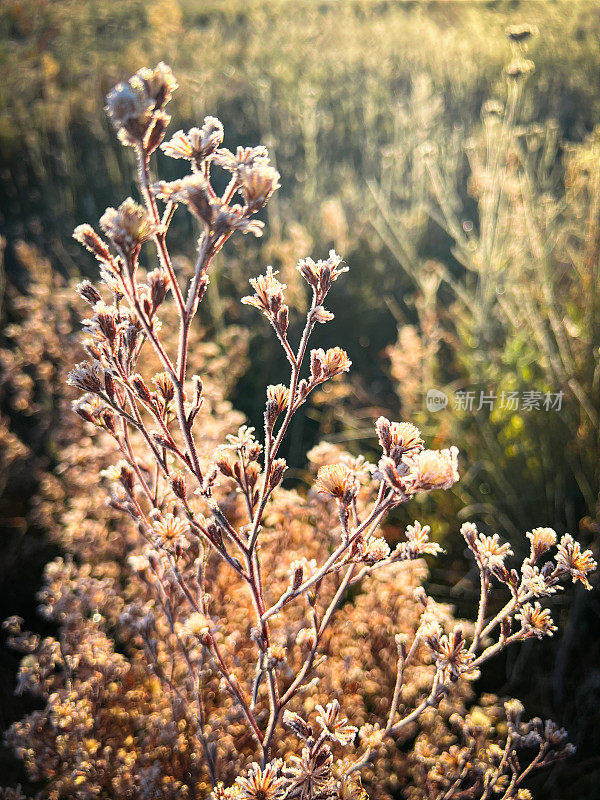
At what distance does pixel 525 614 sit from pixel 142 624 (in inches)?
26.5

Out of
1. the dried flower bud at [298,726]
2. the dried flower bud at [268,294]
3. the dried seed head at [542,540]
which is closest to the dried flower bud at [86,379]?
the dried flower bud at [268,294]

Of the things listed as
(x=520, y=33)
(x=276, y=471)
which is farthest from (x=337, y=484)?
(x=520, y=33)

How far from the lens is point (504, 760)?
1018 millimetres

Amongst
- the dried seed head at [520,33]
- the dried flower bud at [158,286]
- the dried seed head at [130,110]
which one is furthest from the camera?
the dried seed head at [520,33]

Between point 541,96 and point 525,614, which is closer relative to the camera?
point 525,614

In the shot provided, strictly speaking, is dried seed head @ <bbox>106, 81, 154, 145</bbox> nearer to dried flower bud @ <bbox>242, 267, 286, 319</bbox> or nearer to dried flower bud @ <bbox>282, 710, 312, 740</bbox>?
dried flower bud @ <bbox>242, 267, 286, 319</bbox>

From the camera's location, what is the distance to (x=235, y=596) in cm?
152

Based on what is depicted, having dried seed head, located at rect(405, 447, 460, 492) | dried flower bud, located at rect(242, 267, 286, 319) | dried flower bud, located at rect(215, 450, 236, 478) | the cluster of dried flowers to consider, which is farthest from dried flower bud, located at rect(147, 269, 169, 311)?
dried seed head, located at rect(405, 447, 460, 492)

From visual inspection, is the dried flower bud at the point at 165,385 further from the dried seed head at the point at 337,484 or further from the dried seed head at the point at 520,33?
the dried seed head at the point at 520,33

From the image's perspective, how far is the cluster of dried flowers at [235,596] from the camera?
2.43ft

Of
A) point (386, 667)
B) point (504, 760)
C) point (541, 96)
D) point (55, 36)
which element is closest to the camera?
point (504, 760)

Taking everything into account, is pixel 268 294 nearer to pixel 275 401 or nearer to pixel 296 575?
pixel 275 401

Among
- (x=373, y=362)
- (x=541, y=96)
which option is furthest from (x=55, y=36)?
(x=373, y=362)

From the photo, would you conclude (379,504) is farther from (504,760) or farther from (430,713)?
(430,713)
